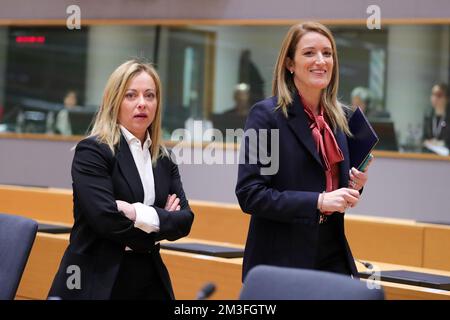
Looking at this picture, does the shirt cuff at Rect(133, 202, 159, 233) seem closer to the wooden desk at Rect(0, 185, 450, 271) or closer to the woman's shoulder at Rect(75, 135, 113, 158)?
the woman's shoulder at Rect(75, 135, 113, 158)

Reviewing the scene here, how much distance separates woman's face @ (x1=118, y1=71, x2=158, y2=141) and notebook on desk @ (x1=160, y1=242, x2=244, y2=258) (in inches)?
54.3

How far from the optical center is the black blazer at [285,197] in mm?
2594

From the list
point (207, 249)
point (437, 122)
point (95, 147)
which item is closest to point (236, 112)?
point (437, 122)

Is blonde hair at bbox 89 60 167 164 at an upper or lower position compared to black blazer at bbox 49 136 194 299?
upper

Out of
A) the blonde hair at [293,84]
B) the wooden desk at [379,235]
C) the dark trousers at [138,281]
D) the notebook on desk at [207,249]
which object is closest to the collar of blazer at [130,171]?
the dark trousers at [138,281]

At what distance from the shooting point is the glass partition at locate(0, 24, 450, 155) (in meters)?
7.80

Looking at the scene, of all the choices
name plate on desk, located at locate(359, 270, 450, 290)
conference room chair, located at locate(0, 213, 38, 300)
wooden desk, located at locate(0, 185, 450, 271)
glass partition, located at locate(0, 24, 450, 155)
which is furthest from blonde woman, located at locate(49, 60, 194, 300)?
glass partition, located at locate(0, 24, 450, 155)

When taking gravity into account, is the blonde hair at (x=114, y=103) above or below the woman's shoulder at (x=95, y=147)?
above

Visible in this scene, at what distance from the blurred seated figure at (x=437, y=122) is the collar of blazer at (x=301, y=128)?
5.18 meters

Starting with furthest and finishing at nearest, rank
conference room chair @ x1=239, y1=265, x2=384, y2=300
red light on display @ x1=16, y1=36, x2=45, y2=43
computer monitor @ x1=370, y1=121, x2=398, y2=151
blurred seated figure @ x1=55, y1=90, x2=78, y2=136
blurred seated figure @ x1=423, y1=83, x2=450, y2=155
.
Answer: red light on display @ x1=16, y1=36, x2=45, y2=43 → blurred seated figure @ x1=55, y1=90, x2=78, y2=136 → computer monitor @ x1=370, y1=121, x2=398, y2=151 → blurred seated figure @ x1=423, y1=83, x2=450, y2=155 → conference room chair @ x1=239, y1=265, x2=384, y2=300

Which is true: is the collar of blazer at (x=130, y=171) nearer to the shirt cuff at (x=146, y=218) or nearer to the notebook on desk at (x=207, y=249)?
the shirt cuff at (x=146, y=218)

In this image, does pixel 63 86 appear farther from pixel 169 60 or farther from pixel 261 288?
pixel 261 288

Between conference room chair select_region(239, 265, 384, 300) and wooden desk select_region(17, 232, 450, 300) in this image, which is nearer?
conference room chair select_region(239, 265, 384, 300)

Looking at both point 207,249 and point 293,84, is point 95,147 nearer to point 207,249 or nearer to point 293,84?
point 293,84
